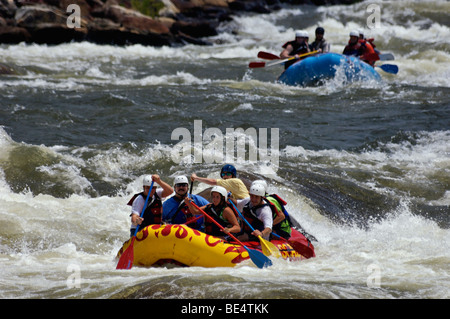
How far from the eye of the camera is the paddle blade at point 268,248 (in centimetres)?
665

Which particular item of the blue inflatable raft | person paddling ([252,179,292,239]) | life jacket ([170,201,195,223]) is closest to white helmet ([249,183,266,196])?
person paddling ([252,179,292,239])

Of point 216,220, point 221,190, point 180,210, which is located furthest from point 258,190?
point 180,210

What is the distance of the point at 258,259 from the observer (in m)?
6.43

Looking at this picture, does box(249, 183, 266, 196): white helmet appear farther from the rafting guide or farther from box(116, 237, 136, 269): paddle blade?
the rafting guide

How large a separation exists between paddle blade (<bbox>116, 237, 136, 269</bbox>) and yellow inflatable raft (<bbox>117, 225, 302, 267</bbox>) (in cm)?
7

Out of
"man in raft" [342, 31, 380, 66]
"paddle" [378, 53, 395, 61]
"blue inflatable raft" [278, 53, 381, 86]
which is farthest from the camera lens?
"paddle" [378, 53, 395, 61]

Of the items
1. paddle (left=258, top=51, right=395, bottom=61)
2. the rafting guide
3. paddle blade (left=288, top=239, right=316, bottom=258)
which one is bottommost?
paddle blade (left=288, top=239, right=316, bottom=258)

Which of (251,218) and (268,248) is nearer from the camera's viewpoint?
(268,248)

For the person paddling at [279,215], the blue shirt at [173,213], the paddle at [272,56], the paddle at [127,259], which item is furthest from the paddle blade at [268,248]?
the paddle at [272,56]

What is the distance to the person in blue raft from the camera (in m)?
7.10

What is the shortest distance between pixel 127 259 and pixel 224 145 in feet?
16.7

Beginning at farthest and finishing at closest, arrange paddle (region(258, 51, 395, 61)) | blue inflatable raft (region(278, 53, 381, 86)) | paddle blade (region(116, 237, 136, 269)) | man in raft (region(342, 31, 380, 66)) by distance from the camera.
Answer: paddle (region(258, 51, 395, 61)) < man in raft (region(342, 31, 380, 66)) < blue inflatable raft (region(278, 53, 381, 86)) < paddle blade (region(116, 237, 136, 269))

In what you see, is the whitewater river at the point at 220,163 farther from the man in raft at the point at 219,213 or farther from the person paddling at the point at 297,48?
the person paddling at the point at 297,48

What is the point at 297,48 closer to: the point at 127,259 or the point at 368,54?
the point at 368,54
